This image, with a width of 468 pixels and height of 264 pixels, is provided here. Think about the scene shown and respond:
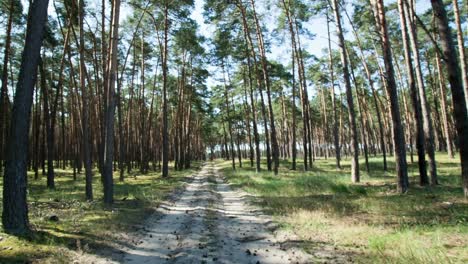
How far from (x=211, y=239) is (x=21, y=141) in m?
4.66

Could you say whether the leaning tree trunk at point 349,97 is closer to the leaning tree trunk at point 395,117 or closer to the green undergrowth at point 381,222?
the green undergrowth at point 381,222

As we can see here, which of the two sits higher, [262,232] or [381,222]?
[381,222]

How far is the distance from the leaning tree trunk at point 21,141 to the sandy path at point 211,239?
270 cm

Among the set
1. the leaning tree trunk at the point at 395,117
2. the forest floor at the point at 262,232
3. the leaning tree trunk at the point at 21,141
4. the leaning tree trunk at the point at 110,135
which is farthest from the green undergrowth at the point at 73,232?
the leaning tree trunk at the point at 395,117

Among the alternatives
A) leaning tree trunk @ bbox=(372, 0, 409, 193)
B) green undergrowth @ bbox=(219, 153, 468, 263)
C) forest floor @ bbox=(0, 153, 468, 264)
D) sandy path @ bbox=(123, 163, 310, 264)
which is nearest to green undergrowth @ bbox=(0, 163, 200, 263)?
forest floor @ bbox=(0, 153, 468, 264)

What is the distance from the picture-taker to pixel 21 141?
663 centimetres

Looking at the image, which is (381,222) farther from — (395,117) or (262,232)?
(395,117)

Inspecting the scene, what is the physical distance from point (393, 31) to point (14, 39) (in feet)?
96.8

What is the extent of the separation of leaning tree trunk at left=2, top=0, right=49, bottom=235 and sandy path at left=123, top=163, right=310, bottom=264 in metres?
2.70

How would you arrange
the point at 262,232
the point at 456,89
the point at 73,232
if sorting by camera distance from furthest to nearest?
1. the point at 456,89
2. the point at 262,232
3. the point at 73,232

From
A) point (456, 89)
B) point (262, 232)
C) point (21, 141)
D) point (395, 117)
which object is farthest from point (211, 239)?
point (395, 117)

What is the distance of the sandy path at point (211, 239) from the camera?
529cm

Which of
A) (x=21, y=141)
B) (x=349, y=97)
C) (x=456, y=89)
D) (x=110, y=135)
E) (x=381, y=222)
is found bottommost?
(x=381, y=222)

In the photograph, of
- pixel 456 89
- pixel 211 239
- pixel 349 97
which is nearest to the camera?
pixel 211 239
